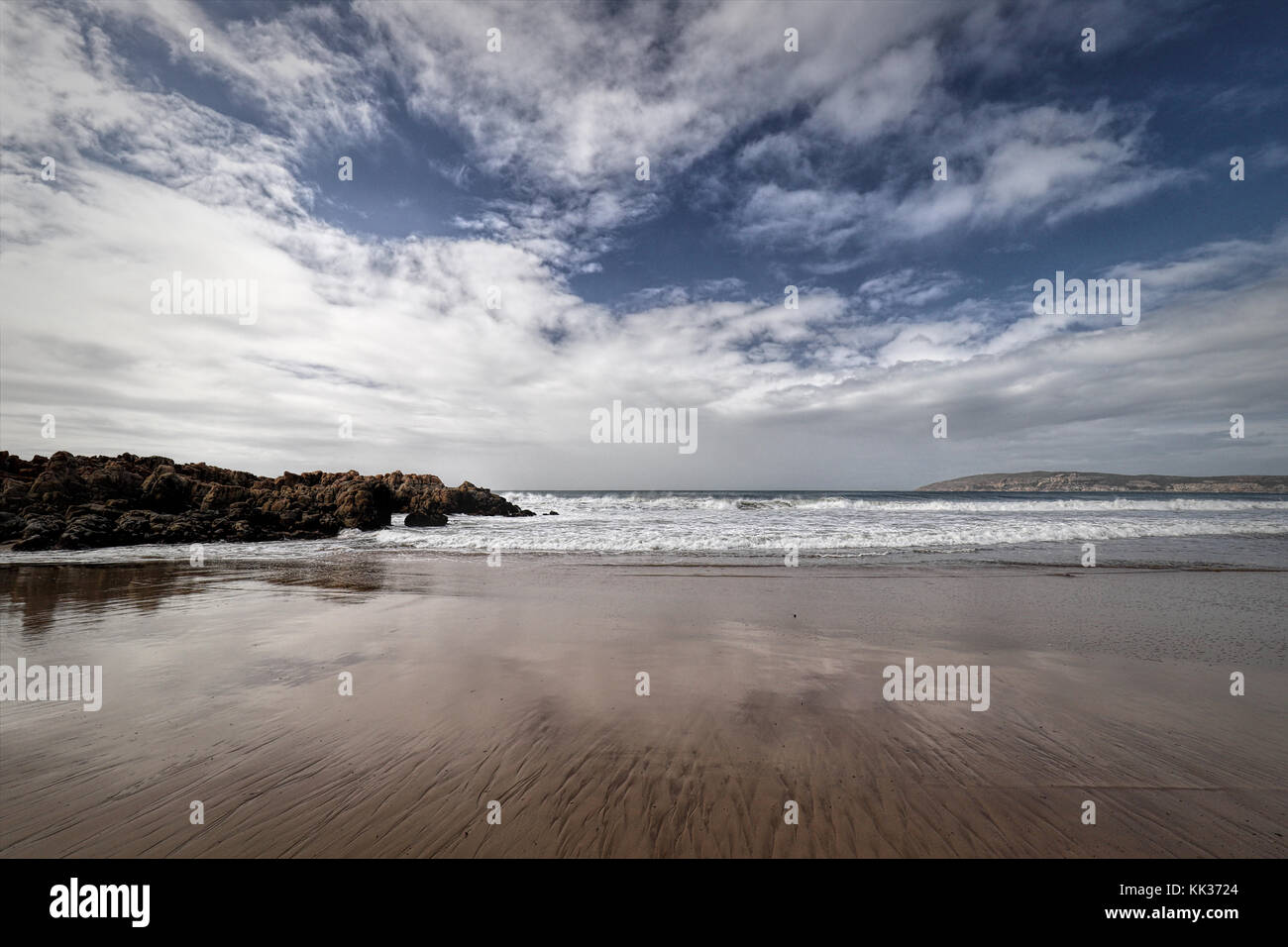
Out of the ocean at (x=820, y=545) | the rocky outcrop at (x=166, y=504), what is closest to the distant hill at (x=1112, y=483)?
the ocean at (x=820, y=545)

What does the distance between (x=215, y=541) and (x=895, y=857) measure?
2410 cm

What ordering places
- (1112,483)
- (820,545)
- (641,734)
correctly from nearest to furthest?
1. (641,734)
2. (820,545)
3. (1112,483)

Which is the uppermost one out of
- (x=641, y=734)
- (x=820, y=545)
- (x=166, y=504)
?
(x=166, y=504)

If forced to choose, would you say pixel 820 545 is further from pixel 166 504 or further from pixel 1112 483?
pixel 1112 483

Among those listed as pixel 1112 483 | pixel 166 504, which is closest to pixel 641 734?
pixel 166 504

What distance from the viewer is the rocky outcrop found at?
677 inches

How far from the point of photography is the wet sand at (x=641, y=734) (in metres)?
2.93

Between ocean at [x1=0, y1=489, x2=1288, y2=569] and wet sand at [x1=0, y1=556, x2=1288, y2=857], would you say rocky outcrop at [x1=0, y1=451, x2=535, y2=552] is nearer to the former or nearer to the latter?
ocean at [x1=0, y1=489, x2=1288, y2=569]

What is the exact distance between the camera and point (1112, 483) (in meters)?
87.6

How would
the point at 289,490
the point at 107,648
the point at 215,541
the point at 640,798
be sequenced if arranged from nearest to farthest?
the point at 640,798, the point at 107,648, the point at 215,541, the point at 289,490

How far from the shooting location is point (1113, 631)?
7238 mm

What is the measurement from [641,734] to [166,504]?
1048 inches
